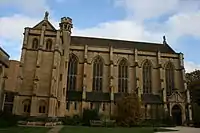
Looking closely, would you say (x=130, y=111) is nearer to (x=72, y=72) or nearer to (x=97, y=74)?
(x=97, y=74)

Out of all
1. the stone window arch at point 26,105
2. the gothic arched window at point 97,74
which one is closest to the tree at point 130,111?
the gothic arched window at point 97,74

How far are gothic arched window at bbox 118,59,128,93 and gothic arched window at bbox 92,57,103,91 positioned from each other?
4.15m

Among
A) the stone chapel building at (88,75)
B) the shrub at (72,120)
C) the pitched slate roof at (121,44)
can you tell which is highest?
the pitched slate roof at (121,44)

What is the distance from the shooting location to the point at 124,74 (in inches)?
1859

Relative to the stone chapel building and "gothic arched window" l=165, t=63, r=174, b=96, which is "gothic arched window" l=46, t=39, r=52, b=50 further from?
"gothic arched window" l=165, t=63, r=174, b=96

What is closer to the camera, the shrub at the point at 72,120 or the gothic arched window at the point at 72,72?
the shrub at the point at 72,120

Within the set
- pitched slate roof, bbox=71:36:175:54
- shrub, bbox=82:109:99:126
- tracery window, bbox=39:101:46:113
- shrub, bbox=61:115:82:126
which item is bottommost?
shrub, bbox=61:115:82:126

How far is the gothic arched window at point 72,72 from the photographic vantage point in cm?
4431

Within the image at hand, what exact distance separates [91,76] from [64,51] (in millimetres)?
7754

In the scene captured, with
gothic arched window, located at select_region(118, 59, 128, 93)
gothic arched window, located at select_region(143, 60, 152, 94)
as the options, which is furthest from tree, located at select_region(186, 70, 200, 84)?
gothic arched window, located at select_region(118, 59, 128, 93)

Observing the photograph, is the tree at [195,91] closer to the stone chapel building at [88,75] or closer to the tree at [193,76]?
the tree at [193,76]

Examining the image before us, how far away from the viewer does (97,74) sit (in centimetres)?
4612

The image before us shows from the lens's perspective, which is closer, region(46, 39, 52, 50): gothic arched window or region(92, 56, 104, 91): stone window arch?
region(46, 39, 52, 50): gothic arched window

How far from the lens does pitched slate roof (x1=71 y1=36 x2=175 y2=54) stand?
5106 centimetres
